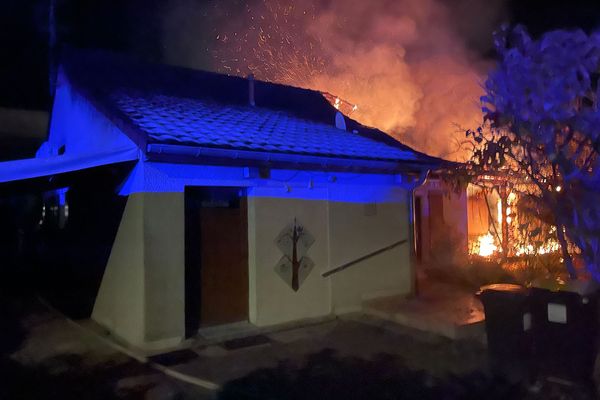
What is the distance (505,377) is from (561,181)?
8.39 feet

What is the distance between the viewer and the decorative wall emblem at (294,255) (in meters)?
7.38

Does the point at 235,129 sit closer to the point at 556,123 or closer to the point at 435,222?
the point at 556,123

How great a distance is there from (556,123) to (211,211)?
491cm

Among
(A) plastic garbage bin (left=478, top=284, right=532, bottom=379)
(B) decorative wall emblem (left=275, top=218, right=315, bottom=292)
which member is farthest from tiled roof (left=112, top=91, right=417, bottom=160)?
(A) plastic garbage bin (left=478, top=284, right=532, bottom=379)

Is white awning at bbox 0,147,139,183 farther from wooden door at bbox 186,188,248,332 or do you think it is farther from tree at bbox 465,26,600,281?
tree at bbox 465,26,600,281

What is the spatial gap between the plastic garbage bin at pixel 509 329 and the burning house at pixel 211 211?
2.98 meters

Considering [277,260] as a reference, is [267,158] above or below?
above

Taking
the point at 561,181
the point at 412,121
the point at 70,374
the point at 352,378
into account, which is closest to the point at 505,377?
the point at 352,378

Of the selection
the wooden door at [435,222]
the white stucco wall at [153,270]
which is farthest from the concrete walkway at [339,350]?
the wooden door at [435,222]

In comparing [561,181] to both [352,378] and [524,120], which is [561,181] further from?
[352,378]

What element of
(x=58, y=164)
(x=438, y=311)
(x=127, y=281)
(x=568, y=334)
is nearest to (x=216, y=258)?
(x=127, y=281)

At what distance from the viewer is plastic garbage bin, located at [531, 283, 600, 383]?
15.5ft

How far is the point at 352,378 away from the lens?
17.2ft

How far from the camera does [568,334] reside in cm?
477
